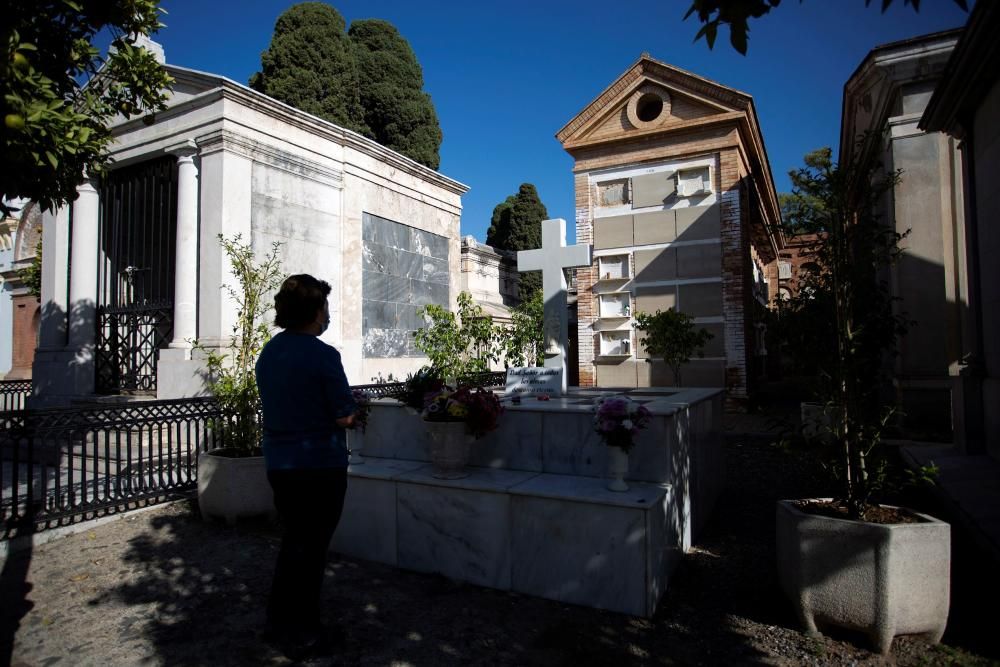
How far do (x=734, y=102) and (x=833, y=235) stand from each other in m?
12.8

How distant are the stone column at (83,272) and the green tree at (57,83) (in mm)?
5438

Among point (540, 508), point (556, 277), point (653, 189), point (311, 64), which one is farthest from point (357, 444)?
point (311, 64)

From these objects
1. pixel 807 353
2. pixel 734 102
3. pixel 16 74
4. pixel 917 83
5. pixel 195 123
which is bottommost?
pixel 807 353

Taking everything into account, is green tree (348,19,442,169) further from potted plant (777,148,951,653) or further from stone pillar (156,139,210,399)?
potted plant (777,148,951,653)

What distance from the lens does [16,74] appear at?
4039 millimetres

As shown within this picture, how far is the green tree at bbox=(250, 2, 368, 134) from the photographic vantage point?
1917 cm

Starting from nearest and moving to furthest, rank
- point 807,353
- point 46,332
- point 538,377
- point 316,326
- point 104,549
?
point 316,326
point 807,353
point 104,549
point 538,377
point 46,332

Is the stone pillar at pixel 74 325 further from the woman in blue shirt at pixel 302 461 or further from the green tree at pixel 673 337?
the green tree at pixel 673 337

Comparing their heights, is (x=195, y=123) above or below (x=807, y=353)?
above

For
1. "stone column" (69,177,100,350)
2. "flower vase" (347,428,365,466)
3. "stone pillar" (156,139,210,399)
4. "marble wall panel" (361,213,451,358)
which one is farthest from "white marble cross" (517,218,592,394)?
"stone column" (69,177,100,350)

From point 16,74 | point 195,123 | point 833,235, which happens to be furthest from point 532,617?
point 195,123

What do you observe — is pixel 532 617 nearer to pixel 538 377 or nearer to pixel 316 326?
pixel 316 326

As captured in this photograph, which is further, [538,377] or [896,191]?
[896,191]

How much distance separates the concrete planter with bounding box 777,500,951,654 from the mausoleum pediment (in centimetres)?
1390
